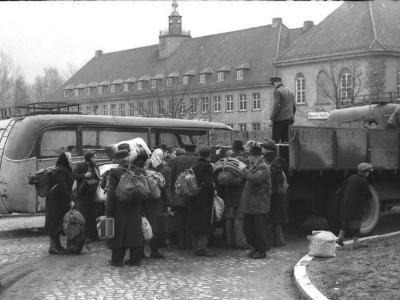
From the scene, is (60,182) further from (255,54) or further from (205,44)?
(205,44)

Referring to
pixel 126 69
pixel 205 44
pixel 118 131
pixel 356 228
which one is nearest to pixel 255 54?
pixel 205 44

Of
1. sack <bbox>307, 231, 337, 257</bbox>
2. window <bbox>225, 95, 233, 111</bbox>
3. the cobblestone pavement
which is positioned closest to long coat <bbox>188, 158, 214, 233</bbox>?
the cobblestone pavement

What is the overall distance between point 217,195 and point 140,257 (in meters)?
2.18

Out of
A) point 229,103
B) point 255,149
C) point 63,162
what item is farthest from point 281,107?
point 229,103

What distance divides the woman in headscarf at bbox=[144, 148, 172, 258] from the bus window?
3726 mm

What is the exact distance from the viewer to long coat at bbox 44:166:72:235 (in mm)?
10453

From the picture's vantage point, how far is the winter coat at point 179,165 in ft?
35.2

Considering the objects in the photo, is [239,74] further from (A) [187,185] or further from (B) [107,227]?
(B) [107,227]

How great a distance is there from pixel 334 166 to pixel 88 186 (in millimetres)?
4385

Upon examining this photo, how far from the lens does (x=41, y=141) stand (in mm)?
13844

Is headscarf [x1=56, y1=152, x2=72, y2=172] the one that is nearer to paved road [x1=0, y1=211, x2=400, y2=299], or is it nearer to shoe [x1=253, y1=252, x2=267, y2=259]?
paved road [x1=0, y1=211, x2=400, y2=299]

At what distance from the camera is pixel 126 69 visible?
88500 millimetres

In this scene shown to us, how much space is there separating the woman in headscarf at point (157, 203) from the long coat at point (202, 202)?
424 millimetres

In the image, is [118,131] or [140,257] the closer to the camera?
[140,257]
